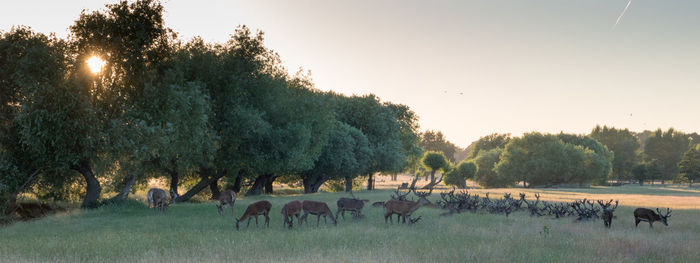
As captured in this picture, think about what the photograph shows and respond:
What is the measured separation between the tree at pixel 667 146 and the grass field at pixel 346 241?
153835mm

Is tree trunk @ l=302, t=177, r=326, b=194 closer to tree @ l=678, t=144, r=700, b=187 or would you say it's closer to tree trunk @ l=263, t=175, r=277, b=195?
tree trunk @ l=263, t=175, r=277, b=195

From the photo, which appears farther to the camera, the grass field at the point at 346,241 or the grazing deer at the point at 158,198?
the grazing deer at the point at 158,198

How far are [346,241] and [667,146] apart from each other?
6801 inches

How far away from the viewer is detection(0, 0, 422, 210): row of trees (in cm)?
2203

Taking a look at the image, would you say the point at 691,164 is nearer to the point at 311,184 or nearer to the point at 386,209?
the point at 311,184

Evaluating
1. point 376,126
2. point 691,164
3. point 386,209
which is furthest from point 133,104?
point 691,164

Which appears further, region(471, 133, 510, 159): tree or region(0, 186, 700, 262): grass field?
region(471, 133, 510, 159): tree

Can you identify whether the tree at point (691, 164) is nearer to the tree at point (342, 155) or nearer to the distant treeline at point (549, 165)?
the distant treeline at point (549, 165)

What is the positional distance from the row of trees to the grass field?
3.93 meters

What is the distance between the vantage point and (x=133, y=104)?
24078mm

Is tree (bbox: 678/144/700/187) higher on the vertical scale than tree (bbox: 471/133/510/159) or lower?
lower

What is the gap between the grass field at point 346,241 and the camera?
1198 centimetres

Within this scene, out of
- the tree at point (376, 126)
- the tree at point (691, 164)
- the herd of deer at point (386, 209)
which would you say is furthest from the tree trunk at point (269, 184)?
the tree at point (691, 164)

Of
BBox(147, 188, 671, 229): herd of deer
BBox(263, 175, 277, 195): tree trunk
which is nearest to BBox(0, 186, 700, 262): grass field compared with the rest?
BBox(147, 188, 671, 229): herd of deer
